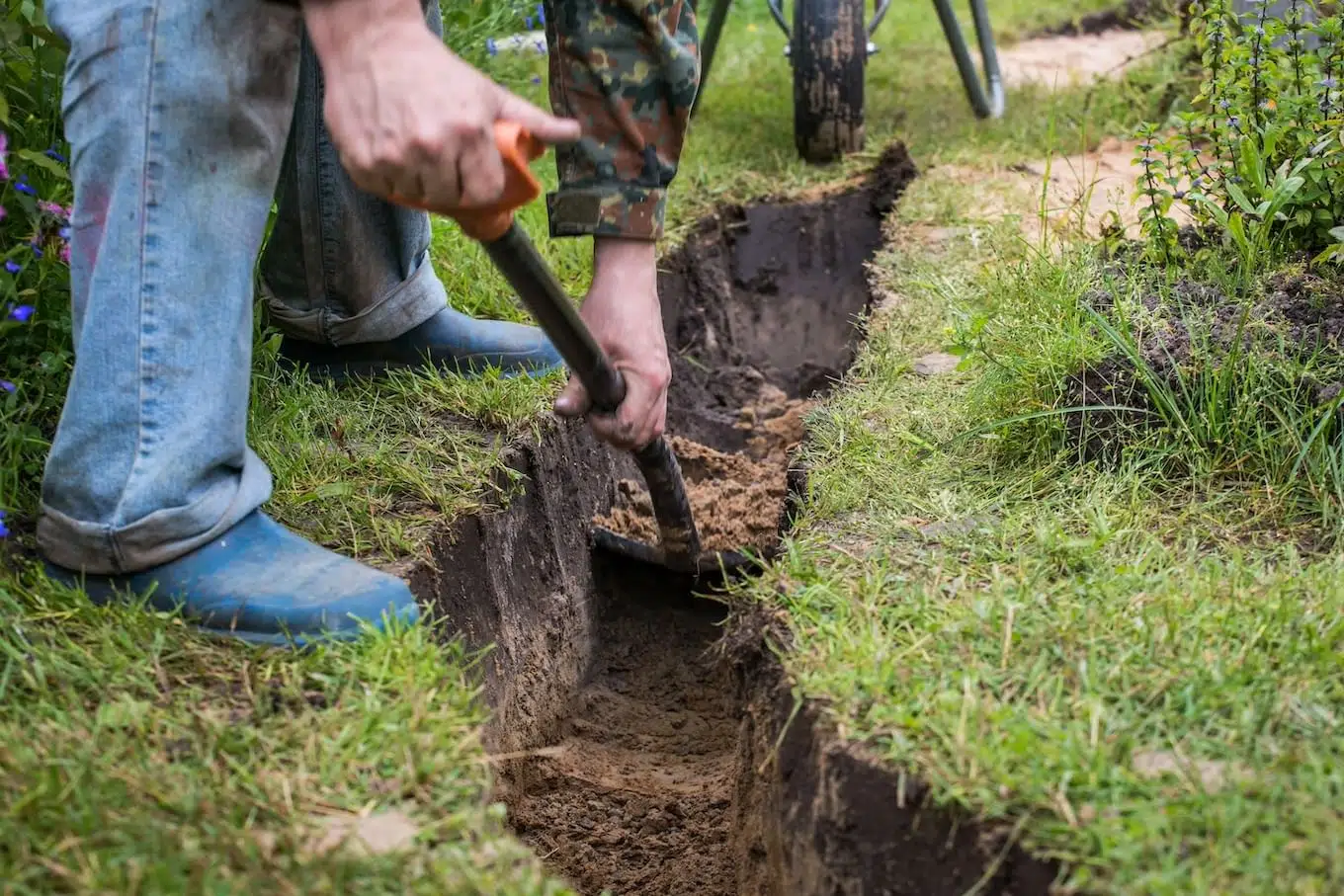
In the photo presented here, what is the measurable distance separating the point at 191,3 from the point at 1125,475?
1522 mm

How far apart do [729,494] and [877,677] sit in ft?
3.66

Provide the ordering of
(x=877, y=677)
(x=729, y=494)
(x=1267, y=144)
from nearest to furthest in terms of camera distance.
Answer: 1. (x=877, y=677)
2. (x=1267, y=144)
3. (x=729, y=494)

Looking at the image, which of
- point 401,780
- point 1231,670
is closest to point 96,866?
point 401,780

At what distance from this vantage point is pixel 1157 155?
12.0 ft

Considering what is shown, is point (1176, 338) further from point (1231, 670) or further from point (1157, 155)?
point (1157, 155)

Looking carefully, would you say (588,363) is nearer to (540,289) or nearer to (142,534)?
(540,289)

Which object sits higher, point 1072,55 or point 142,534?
point 1072,55

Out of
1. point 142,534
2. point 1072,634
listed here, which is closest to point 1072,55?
point 1072,634

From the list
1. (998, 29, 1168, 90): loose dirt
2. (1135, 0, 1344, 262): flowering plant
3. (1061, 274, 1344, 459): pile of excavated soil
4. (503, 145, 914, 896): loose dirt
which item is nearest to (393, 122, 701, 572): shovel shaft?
(503, 145, 914, 896): loose dirt

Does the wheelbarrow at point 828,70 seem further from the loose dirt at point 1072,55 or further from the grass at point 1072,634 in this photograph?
the grass at point 1072,634

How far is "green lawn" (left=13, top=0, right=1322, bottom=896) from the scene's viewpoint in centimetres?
128

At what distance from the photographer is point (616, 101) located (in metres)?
1.90

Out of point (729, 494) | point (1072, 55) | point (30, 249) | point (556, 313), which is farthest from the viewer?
point (1072, 55)

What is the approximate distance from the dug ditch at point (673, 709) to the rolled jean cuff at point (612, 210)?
49 cm
